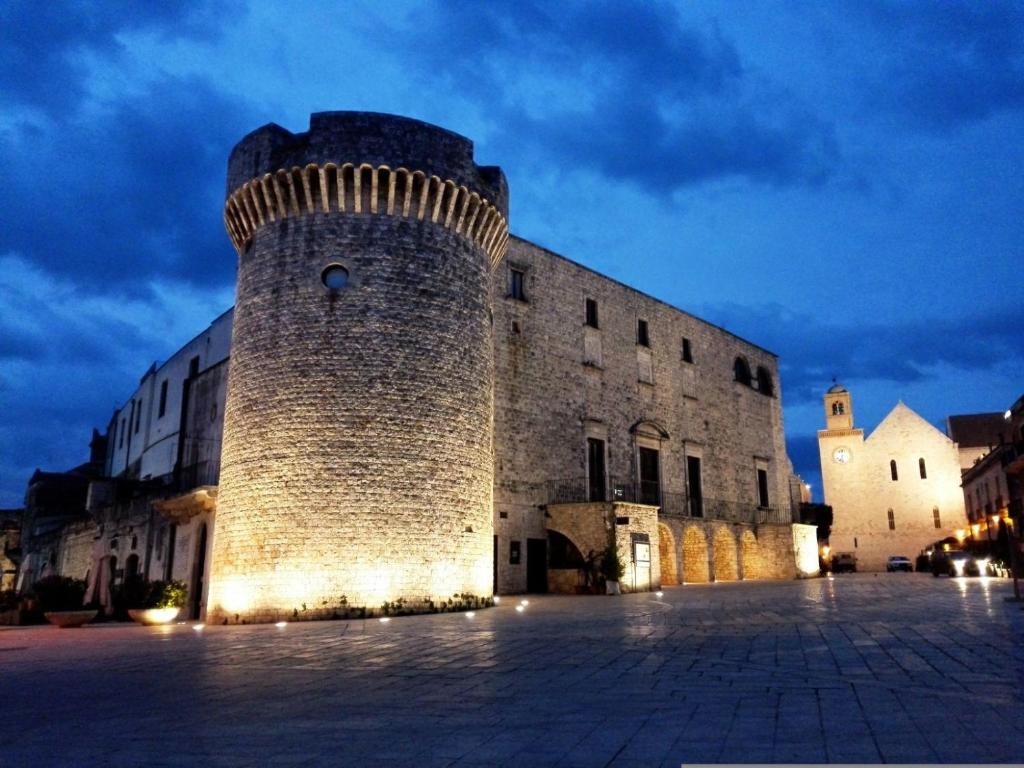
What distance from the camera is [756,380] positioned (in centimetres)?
3544

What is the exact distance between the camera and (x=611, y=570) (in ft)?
69.7

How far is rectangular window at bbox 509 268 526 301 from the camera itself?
24.1 meters

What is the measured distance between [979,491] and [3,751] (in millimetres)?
48742

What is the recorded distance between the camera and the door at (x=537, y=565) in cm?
2270

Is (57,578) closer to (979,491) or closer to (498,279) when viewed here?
(498,279)

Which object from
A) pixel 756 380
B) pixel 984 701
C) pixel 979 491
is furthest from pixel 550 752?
pixel 979 491

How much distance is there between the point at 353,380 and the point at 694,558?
17645 millimetres

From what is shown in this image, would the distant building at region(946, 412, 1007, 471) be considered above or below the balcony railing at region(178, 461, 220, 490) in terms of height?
above

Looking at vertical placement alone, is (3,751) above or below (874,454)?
below

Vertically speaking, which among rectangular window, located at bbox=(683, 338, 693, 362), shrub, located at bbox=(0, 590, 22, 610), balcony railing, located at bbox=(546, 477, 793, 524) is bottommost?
shrub, located at bbox=(0, 590, 22, 610)

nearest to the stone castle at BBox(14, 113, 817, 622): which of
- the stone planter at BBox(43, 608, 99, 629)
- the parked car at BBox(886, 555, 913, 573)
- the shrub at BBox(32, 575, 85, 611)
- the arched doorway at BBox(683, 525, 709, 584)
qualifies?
the shrub at BBox(32, 575, 85, 611)

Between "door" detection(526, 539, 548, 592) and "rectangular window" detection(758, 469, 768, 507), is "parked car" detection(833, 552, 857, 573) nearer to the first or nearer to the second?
"rectangular window" detection(758, 469, 768, 507)

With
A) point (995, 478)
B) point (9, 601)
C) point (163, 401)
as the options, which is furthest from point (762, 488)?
point (9, 601)

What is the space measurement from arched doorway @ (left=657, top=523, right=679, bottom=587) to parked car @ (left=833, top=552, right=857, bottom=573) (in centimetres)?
2503
